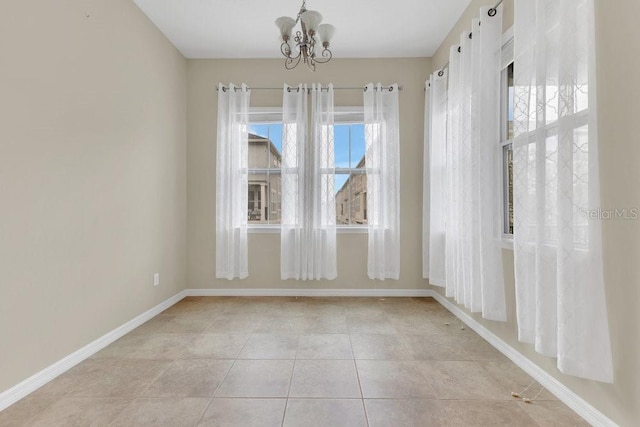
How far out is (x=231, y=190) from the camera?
12.4 ft

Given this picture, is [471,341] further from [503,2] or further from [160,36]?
[160,36]

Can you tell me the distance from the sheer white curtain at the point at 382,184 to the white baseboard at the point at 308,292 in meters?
0.27

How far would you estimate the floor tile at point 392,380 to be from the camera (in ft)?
6.12

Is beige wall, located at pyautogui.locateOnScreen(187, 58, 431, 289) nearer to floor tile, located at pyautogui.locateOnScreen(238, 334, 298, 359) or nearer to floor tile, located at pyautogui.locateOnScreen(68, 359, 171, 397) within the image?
floor tile, located at pyautogui.locateOnScreen(238, 334, 298, 359)

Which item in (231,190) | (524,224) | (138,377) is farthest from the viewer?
(231,190)

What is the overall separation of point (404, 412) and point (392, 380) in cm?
32

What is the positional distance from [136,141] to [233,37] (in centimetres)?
153

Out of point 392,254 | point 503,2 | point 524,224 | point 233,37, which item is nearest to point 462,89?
point 503,2

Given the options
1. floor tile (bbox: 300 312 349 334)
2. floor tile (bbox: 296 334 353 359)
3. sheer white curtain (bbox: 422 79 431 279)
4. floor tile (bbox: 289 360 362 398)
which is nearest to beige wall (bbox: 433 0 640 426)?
floor tile (bbox: 289 360 362 398)

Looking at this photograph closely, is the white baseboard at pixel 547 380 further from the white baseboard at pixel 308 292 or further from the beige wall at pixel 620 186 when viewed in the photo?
the white baseboard at pixel 308 292

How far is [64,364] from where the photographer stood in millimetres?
2107

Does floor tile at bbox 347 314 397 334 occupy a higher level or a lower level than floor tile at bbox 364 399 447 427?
higher

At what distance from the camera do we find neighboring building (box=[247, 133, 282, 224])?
3998mm

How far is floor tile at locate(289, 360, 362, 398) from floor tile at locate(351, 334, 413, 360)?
192mm
